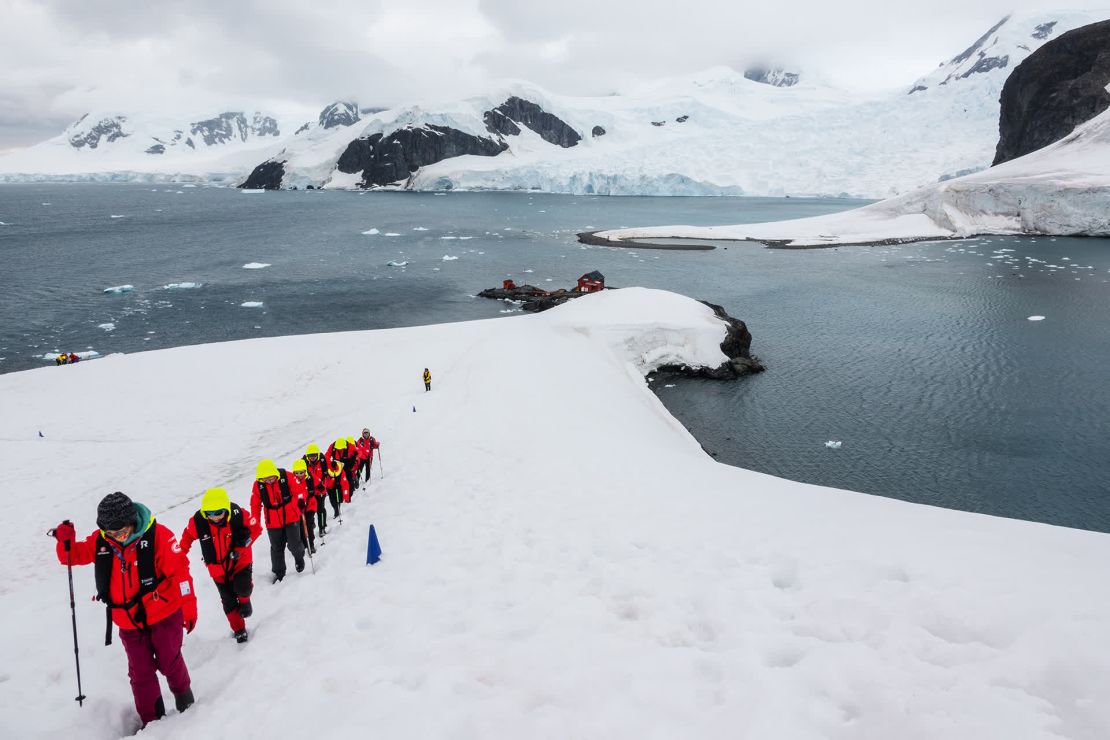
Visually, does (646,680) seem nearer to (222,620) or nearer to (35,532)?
(222,620)

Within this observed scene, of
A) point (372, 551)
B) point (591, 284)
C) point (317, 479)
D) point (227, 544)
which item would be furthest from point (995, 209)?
point (227, 544)

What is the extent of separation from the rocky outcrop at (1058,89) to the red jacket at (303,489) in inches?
5255

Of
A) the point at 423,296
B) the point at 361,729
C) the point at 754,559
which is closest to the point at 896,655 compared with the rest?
the point at 754,559

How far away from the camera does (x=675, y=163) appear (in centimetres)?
14600

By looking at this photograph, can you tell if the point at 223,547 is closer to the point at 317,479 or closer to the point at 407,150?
the point at 317,479

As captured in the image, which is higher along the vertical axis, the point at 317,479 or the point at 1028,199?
the point at 1028,199

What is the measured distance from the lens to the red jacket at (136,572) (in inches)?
222

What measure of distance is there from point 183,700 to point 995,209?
106 m

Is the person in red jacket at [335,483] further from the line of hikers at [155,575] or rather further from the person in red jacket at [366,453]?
the line of hikers at [155,575]

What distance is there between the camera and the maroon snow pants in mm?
5926

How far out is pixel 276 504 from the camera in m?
8.96

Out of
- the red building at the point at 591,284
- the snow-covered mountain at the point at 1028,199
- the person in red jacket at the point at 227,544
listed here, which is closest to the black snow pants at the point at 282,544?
the person in red jacket at the point at 227,544

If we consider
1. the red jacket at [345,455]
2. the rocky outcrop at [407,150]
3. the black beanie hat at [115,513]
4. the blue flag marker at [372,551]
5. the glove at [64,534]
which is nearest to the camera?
the black beanie hat at [115,513]

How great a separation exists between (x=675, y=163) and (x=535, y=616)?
152206 mm
